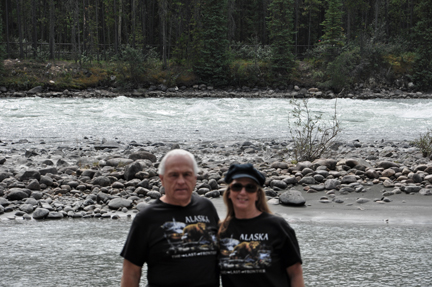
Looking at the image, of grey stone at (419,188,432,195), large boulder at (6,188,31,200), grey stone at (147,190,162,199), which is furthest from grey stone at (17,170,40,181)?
grey stone at (419,188,432,195)

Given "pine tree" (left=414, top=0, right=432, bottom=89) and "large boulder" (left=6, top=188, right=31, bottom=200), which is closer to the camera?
"large boulder" (left=6, top=188, right=31, bottom=200)

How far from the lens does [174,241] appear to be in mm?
2766

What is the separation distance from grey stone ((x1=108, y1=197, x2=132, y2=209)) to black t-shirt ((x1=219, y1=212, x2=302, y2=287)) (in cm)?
502

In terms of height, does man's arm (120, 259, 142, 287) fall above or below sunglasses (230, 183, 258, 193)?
below

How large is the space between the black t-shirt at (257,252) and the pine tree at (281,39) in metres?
46.8

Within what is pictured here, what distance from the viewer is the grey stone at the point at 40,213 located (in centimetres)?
714

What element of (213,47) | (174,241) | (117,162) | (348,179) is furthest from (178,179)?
(213,47)

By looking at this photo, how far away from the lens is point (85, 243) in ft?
19.7

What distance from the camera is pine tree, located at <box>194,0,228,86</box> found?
156 ft

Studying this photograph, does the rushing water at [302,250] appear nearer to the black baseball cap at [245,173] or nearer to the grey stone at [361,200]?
the grey stone at [361,200]

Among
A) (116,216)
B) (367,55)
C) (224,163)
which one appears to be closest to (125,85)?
(367,55)

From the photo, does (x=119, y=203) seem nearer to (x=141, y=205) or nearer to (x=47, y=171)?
(x=141, y=205)

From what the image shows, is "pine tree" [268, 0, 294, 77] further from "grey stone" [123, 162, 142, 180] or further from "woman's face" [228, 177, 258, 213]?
"woman's face" [228, 177, 258, 213]

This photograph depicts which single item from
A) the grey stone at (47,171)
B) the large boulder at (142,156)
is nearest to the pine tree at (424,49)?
the large boulder at (142,156)
